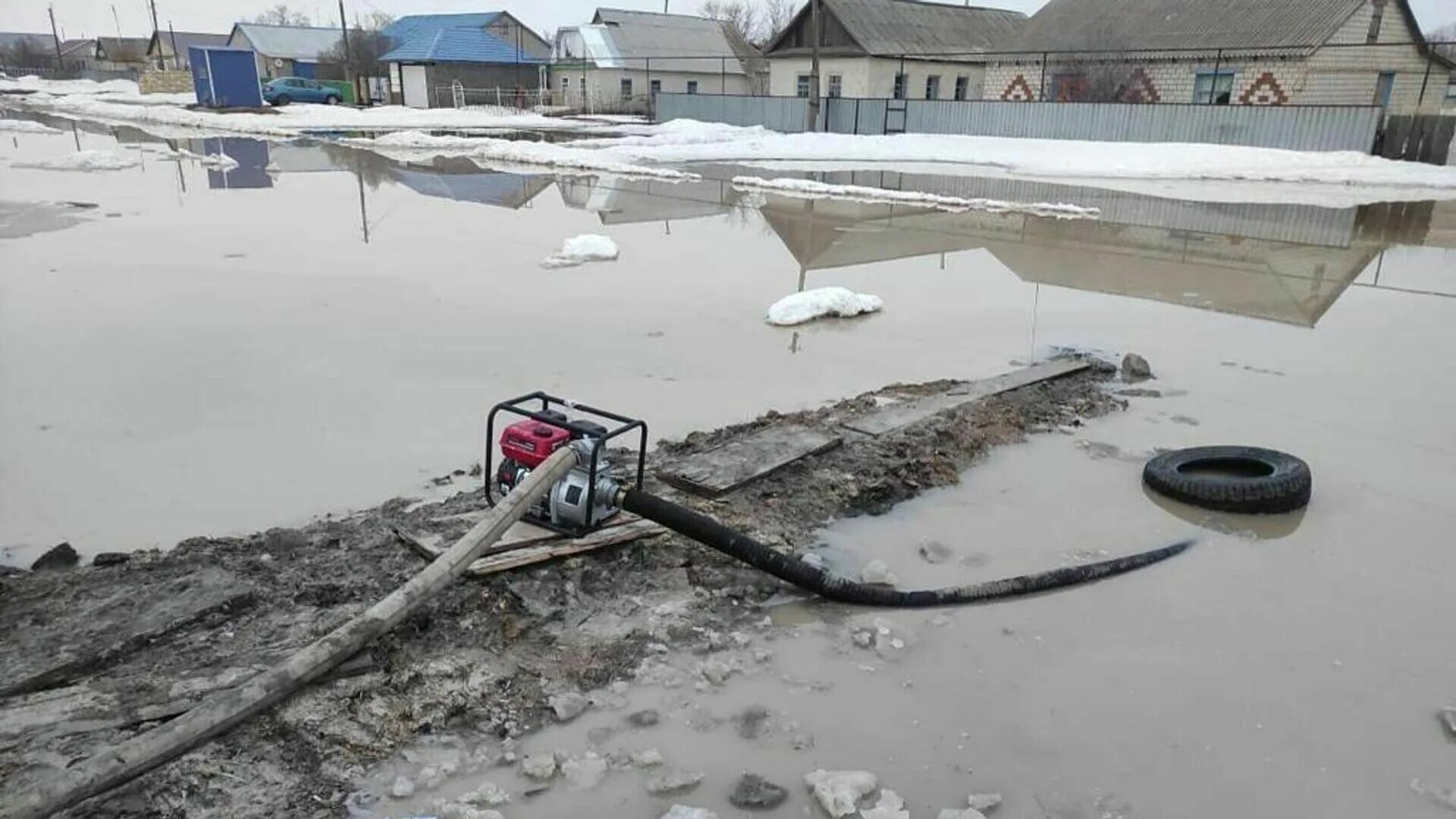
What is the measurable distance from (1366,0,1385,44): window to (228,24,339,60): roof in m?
68.8

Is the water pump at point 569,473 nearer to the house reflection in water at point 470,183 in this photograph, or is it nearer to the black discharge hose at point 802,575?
the black discharge hose at point 802,575

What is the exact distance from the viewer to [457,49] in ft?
191

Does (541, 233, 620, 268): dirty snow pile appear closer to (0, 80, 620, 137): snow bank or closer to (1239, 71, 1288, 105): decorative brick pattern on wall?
(0, 80, 620, 137): snow bank

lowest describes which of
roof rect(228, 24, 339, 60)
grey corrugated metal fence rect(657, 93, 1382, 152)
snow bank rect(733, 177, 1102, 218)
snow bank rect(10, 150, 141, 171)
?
snow bank rect(733, 177, 1102, 218)

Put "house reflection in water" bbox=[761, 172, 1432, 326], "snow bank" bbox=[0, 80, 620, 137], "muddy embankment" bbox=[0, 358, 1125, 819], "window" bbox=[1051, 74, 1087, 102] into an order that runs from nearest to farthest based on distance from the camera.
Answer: "muddy embankment" bbox=[0, 358, 1125, 819], "house reflection in water" bbox=[761, 172, 1432, 326], "window" bbox=[1051, 74, 1087, 102], "snow bank" bbox=[0, 80, 620, 137]

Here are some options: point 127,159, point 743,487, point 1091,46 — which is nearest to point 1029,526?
point 743,487

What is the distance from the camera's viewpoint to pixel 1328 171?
23.4 m

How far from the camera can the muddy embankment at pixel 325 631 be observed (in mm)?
3014

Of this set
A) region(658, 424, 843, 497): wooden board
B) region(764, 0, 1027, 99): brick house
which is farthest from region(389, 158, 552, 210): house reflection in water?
region(764, 0, 1027, 99): brick house

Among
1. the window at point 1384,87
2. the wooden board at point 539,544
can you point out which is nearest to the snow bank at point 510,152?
the wooden board at point 539,544

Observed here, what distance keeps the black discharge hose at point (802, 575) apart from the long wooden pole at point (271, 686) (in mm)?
465

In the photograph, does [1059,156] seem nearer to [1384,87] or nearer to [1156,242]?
[1156,242]

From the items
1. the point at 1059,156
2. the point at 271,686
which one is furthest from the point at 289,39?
the point at 271,686

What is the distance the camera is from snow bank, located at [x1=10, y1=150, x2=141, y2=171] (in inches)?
844
